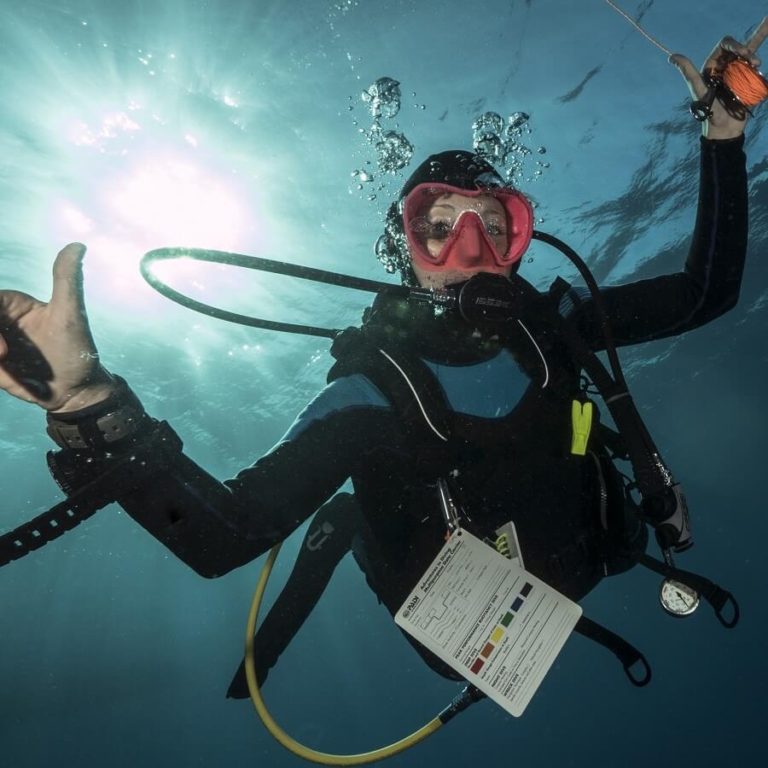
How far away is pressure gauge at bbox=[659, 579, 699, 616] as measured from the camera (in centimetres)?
258

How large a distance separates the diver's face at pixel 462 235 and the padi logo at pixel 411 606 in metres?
1.97

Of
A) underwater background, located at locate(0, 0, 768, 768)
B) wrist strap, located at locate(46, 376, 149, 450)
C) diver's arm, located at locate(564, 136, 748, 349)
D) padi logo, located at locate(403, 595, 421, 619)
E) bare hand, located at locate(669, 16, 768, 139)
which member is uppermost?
underwater background, located at locate(0, 0, 768, 768)

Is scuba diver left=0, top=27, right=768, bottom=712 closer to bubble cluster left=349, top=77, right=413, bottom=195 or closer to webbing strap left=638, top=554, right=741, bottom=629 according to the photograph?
webbing strap left=638, top=554, right=741, bottom=629

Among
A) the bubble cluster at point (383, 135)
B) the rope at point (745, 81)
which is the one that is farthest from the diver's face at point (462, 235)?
the bubble cluster at point (383, 135)

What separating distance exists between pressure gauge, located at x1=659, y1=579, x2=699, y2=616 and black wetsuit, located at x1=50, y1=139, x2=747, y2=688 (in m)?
0.36

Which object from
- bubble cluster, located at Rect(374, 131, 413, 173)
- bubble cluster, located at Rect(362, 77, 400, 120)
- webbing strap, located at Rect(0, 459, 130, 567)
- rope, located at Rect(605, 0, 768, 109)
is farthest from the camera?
bubble cluster, located at Rect(374, 131, 413, 173)

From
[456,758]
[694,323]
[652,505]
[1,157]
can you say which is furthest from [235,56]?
[456,758]

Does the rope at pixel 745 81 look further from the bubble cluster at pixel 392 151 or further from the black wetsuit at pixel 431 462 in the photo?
the bubble cluster at pixel 392 151

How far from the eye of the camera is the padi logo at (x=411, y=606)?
7.26 ft

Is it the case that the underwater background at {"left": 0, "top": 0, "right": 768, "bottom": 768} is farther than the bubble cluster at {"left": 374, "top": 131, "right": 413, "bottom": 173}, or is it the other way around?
the bubble cluster at {"left": 374, "top": 131, "right": 413, "bottom": 173}

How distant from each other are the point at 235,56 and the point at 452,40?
384 centimetres

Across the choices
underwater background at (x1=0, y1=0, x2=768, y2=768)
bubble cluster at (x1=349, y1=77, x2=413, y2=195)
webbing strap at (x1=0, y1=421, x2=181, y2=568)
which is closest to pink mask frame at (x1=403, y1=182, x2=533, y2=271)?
webbing strap at (x1=0, y1=421, x2=181, y2=568)

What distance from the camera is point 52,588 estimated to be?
48500mm

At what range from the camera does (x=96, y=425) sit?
1.82 m
